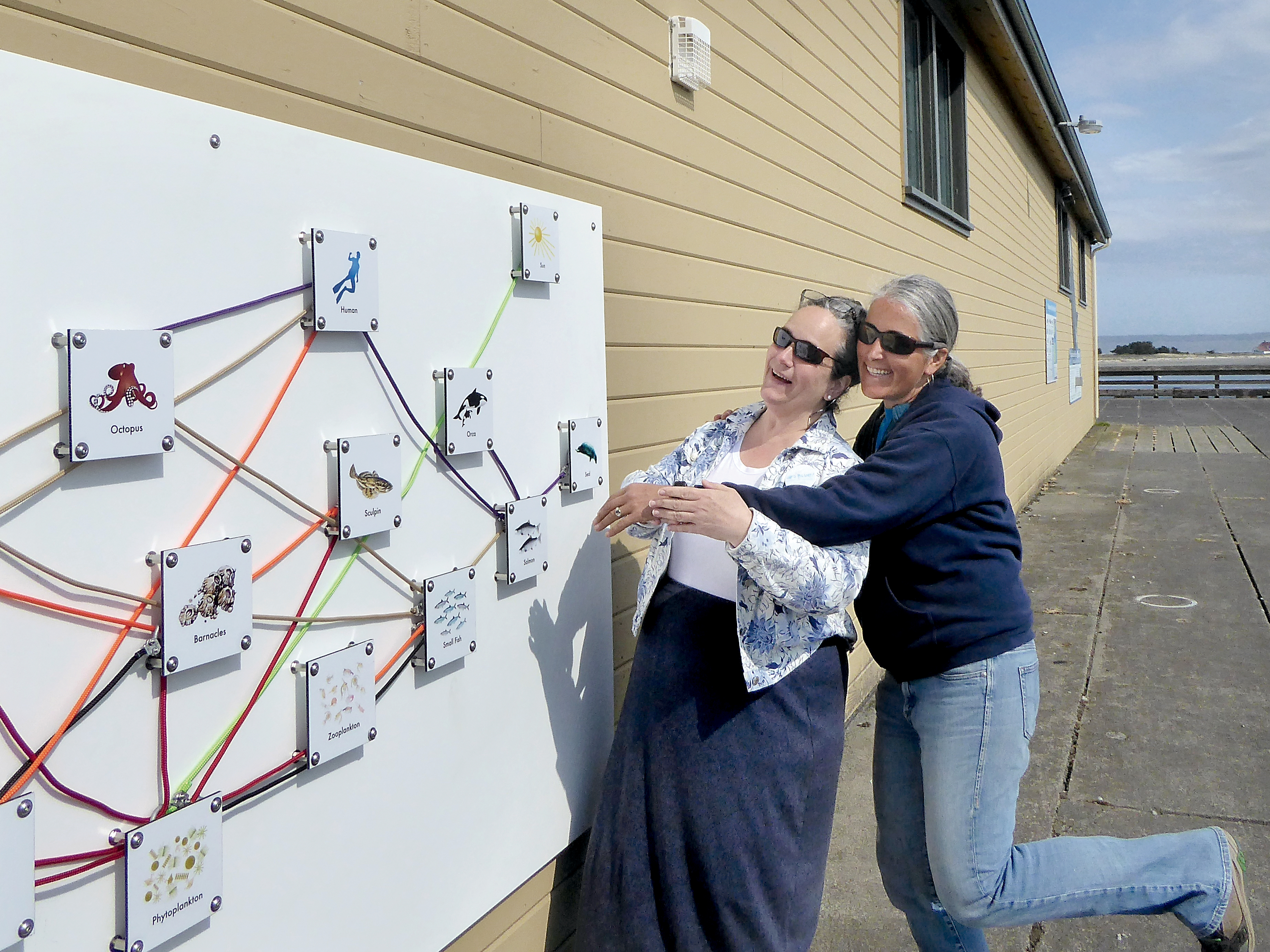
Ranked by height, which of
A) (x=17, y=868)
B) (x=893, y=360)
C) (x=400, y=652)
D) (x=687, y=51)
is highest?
(x=687, y=51)

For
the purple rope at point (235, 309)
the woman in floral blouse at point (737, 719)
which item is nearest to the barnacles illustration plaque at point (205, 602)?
the purple rope at point (235, 309)

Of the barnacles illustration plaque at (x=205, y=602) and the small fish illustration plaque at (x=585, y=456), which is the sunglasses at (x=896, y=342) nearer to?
the small fish illustration plaque at (x=585, y=456)

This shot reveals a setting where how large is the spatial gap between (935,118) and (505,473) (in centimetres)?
615

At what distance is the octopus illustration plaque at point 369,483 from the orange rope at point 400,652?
0.73ft

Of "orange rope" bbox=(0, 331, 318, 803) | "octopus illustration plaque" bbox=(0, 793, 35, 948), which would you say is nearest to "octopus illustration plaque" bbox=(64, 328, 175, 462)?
"orange rope" bbox=(0, 331, 318, 803)

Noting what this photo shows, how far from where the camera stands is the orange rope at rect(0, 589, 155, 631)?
3.81 feet

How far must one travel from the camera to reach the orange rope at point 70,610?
1.16 m

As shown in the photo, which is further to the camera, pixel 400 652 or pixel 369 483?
pixel 400 652

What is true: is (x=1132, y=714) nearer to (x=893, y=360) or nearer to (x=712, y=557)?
(x=893, y=360)

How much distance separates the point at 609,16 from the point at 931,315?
128 cm

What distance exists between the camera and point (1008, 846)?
2.27 metres

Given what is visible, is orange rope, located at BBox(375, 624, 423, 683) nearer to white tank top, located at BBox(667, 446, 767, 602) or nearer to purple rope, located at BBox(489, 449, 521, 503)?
purple rope, located at BBox(489, 449, 521, 503)

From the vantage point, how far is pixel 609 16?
2.70 meters

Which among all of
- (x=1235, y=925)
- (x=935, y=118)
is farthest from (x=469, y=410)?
(x=935, y=118)
